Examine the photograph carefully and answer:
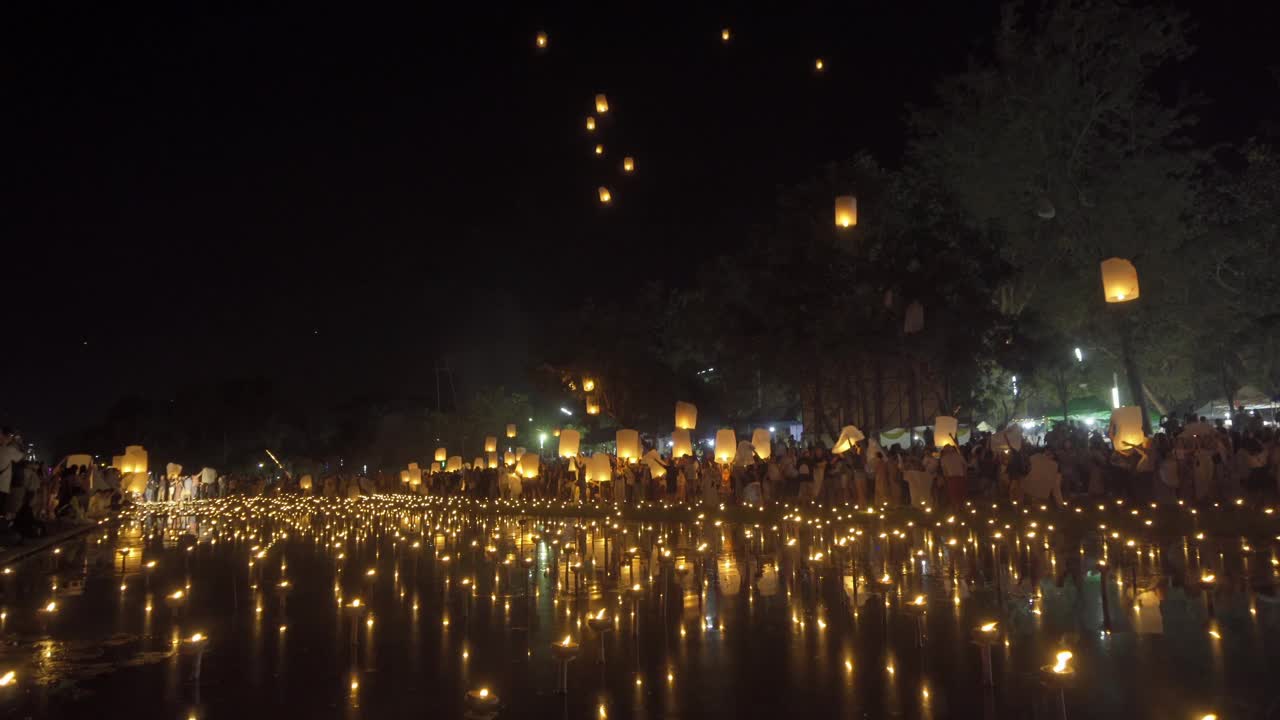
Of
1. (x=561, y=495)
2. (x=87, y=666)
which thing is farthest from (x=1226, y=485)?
(x=561, y=495)

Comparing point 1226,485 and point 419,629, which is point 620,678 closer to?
point 419,629

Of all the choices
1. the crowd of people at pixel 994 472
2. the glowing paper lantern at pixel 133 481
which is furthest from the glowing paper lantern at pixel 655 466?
the glowing paper lantern at pixel 133 481

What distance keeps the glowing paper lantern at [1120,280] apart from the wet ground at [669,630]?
4066 millimetres

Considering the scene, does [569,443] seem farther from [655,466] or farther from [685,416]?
[655,466]

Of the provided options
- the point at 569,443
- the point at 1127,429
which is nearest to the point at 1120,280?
the point at 1127,429

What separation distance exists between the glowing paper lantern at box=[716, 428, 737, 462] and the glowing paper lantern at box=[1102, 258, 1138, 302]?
996cm

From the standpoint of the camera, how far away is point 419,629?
8.30 metres

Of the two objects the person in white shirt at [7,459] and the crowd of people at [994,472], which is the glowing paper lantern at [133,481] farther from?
the crowd of people at [994,472]

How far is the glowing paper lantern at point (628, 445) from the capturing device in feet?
87.3

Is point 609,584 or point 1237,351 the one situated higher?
point 1237,351

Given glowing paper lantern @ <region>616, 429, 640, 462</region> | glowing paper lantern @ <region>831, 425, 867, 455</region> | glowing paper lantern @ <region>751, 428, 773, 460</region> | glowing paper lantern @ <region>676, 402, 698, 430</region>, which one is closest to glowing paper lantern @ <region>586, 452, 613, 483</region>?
glowing paper lantern @ <region>616, 429, 640, 462</region>

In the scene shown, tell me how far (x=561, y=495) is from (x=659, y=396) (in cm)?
1012

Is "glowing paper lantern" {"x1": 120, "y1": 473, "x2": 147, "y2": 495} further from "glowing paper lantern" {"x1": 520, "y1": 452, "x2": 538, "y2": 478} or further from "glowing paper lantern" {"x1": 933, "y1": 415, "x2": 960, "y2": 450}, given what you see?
"glowing paper lantern" {"x1": 933, "y1": 415, "x2": 960, "y2": 450}

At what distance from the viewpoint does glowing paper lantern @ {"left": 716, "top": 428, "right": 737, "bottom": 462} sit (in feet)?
76.5
